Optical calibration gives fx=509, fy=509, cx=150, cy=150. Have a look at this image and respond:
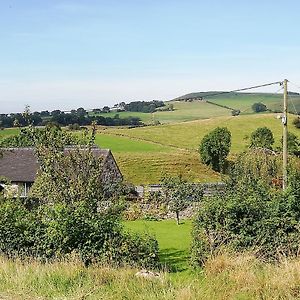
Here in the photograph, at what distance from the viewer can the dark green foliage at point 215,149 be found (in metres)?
59.8

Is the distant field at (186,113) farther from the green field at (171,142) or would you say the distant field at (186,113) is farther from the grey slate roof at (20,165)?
the grey slate roof at (20,165)

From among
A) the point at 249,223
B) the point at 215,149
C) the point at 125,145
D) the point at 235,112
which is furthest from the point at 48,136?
the point at 235,112

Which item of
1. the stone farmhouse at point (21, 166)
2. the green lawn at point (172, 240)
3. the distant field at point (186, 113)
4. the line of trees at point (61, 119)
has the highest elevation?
the distant field at point (186, 113)

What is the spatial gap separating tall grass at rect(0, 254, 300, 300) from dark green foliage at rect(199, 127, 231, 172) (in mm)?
51327

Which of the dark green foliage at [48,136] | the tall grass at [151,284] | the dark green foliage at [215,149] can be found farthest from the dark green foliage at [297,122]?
the tall grass at [151,284]

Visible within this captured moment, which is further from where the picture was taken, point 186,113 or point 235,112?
point 186,113

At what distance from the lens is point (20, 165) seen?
4372cm

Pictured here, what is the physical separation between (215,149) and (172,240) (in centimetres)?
3744

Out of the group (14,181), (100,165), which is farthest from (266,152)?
(14,181)

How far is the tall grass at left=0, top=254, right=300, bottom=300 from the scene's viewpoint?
6.84m

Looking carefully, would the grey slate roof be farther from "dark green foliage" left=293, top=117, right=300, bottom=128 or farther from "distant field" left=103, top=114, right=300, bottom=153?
"dark green foliage" left=293, top=117, right=300, bottom=128

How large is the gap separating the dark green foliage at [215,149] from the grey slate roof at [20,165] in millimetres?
21317

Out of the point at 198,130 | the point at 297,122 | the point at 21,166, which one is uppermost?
the point at 297,122

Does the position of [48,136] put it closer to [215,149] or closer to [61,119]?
[61,119]
